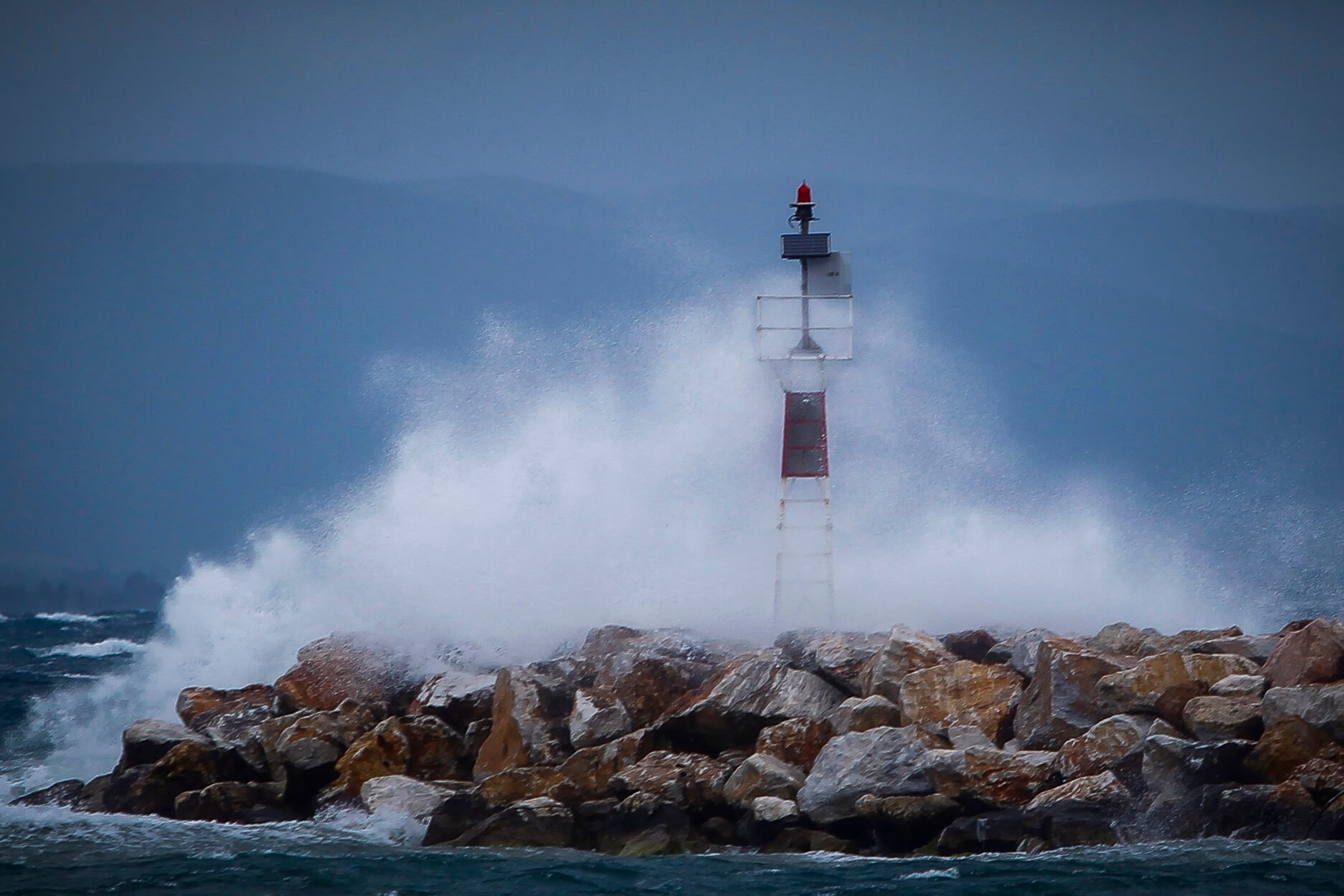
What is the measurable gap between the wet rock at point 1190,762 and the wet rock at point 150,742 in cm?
859

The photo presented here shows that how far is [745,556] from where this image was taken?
17781mm

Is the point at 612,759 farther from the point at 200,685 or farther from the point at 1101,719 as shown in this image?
the point at 200,685

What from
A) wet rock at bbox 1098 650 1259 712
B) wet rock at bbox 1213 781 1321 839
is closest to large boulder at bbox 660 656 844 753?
wet rock at bbox 1098 650 1259 712

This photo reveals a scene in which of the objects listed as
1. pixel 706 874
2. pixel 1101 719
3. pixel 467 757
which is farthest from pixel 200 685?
pixel 1101 719

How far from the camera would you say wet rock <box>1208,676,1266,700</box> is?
1007 centimetres

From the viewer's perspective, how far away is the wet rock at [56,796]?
39.3 feet

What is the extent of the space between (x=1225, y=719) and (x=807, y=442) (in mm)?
6057

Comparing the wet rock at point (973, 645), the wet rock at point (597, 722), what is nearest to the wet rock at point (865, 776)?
the wet rock at point (597, 722)

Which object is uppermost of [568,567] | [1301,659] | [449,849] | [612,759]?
[568,567]

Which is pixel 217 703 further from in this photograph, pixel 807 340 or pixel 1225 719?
pixel 1225 719

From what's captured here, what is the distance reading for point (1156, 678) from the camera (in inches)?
410

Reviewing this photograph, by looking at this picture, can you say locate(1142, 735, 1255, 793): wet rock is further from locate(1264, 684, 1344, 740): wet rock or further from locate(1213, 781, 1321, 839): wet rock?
locate(1264, 684, 1344, 740): wet rock

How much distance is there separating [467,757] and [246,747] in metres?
2.13

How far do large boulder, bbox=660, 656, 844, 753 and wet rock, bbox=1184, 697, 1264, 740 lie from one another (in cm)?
313
